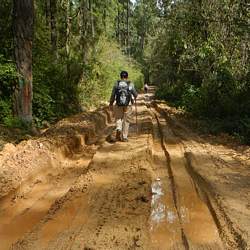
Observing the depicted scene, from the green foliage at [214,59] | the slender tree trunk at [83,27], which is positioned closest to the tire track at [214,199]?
the green foliage at [214,59]

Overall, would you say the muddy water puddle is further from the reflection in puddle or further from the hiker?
the hiker

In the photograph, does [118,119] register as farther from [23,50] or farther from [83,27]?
[83,27]

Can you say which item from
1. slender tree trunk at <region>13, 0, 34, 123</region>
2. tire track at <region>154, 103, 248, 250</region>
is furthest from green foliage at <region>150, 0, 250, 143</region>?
slender tree trunk at <region>13, 0, 34, 123</region>

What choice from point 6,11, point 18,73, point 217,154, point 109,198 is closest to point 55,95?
point 6,11

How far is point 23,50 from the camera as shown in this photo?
13.4 metres

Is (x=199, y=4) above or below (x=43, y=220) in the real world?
above

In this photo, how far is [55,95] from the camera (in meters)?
19.2

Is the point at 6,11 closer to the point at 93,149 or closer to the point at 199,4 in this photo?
the point at 93,149

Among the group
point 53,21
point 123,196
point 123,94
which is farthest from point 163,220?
point 53,21

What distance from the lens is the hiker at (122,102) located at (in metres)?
12.9

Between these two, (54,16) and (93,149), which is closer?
(93,149)

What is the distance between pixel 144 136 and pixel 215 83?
17.5ft

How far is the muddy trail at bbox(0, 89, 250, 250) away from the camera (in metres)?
5.43

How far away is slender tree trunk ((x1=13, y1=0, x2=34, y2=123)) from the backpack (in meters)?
2.87
